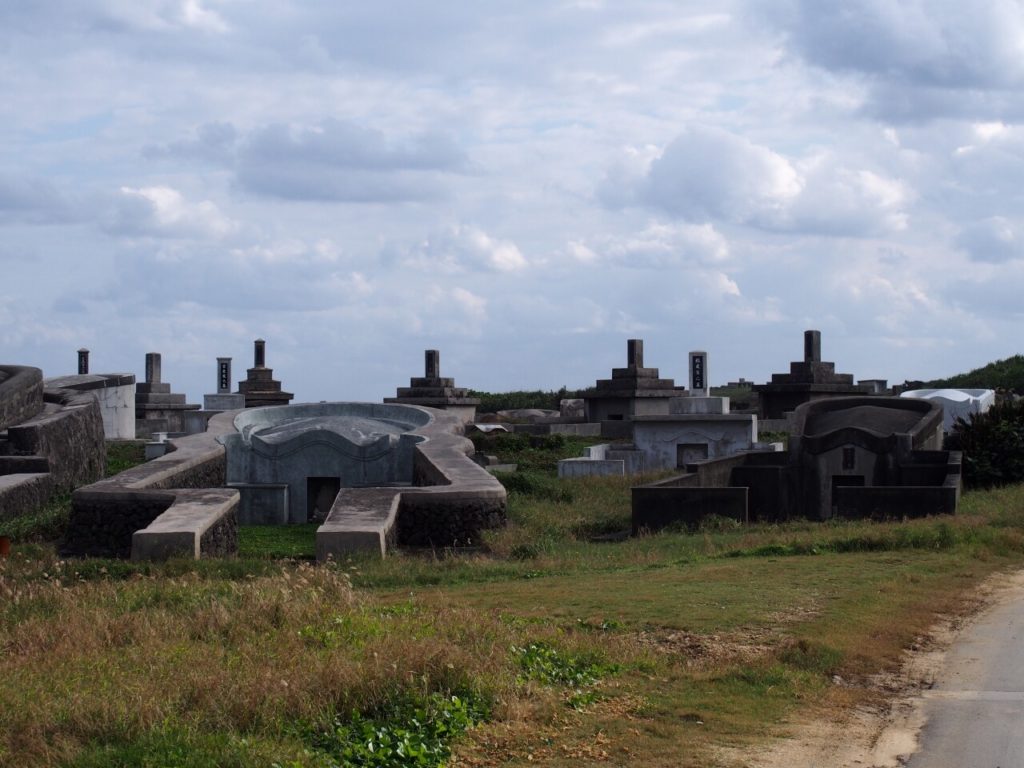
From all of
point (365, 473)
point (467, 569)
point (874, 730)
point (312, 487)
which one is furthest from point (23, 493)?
point (874, 730)

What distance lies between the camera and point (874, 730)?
6.78 metres

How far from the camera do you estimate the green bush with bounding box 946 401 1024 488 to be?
21.4 meters

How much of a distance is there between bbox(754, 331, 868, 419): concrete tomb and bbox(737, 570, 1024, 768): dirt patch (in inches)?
1161

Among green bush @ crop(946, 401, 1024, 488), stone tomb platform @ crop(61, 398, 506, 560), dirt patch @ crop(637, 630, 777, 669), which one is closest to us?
dirt patch @ crop(637, 630, 777, 669)

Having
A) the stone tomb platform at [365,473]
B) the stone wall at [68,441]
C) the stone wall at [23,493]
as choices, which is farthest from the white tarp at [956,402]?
the stone wall at [23,493]

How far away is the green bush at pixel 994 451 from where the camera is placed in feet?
70.2

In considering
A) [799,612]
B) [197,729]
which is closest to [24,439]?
[799,612]

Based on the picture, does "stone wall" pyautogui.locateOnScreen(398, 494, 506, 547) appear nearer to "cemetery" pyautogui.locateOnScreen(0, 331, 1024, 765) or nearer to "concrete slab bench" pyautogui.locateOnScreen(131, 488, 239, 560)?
"cemetery" pyautogui.locateOnScreen(0, 331, 1024, 765)

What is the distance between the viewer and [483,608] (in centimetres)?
986

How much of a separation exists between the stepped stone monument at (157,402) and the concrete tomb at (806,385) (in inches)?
717

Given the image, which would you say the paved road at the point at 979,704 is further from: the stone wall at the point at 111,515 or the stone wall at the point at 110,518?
the stone wall at the point at 110,518

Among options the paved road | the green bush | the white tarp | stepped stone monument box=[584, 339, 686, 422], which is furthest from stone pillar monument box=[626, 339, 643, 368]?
the paved road

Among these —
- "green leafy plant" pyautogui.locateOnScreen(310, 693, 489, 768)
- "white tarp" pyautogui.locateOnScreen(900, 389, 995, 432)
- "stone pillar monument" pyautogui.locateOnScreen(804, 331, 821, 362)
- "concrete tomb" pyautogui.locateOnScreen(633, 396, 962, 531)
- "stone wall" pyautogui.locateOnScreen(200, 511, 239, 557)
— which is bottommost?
"stone wall" pyautogui.locateOnScreen(200, 511, 239, 557)

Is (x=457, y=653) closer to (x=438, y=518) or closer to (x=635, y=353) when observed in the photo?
(x=438, y=518)
